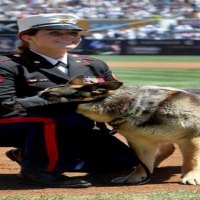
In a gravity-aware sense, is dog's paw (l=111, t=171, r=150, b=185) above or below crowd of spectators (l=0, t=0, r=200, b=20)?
above

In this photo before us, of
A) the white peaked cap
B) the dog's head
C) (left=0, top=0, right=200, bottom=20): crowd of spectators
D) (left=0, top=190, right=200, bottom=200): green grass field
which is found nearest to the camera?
(left=0, top=190, right=200, bottom=200): green grass field

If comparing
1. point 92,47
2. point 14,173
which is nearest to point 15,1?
point 92,47

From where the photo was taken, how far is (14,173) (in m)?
4.91

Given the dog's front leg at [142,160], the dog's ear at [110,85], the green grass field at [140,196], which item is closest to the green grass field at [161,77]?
the dog's front leg at [142,160]

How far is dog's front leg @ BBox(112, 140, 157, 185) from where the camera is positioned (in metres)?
4.33

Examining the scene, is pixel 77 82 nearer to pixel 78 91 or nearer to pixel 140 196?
pixel 78 91

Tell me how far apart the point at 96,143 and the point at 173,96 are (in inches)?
31.1

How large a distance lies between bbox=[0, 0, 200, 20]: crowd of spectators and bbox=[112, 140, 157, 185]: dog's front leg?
93.6 ft

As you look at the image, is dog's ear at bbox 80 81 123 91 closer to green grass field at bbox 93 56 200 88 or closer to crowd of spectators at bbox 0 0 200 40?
green grass field at bbox 93 56 200 88

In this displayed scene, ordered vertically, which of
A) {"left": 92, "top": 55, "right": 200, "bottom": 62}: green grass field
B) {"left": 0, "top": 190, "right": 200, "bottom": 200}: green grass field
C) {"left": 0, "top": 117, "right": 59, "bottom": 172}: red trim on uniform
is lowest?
{"left": 92, "top": 55, "right": 200, "bottom": 62}: green grass field

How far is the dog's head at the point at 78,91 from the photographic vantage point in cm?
400

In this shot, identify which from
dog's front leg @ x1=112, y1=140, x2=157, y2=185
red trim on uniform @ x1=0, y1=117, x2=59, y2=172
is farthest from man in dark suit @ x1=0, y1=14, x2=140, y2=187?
dog's front leg @ x1=112, y1=140, x2=157, y2=185

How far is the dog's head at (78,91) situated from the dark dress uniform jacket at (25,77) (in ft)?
0.47

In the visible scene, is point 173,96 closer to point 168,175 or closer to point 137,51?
point 168,175
